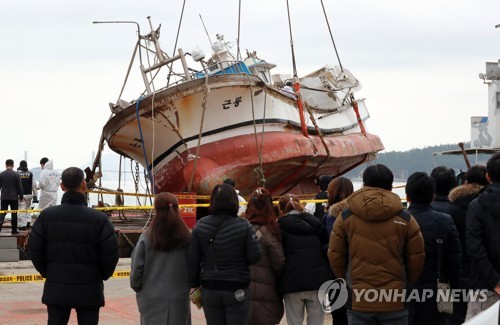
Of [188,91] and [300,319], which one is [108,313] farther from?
[188,91]

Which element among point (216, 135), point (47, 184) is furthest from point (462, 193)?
point (216, 135)

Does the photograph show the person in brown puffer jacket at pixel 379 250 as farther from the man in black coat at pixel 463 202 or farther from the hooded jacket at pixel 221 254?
the man in black coat at pixel 463 202

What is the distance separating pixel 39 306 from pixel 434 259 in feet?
18.1

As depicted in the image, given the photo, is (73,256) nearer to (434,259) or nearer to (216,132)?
(434,259)

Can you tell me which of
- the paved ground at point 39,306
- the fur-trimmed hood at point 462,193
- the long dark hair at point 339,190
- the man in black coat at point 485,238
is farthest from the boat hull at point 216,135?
the man in black coat at point 485,238

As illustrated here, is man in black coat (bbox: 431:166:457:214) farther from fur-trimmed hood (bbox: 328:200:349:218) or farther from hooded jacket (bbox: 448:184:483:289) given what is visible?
fur-trimmed hood (bbox: 328:200:349:218)

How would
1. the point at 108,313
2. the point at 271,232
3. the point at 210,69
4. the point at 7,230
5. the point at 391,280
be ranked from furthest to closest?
the point at 210,69, the point at 7,230, the point at 108,313, the point at 271,232, the point at 391,280

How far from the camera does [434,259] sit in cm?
685

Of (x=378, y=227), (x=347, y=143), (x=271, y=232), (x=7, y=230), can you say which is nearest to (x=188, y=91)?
(x=7, y=230)

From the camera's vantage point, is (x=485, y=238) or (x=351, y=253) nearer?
(x=351, y=253)

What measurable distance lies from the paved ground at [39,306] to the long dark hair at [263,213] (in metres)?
2.52

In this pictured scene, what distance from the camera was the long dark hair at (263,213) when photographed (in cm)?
750

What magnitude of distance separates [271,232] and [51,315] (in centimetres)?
189

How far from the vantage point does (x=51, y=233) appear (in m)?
6.86
